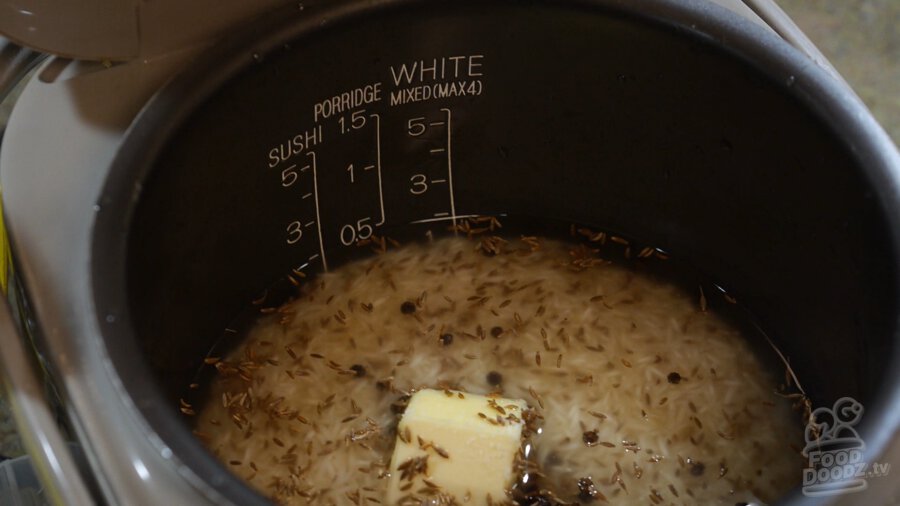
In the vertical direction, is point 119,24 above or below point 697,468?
above

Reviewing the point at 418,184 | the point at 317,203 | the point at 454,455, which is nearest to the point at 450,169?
the point at 418,184

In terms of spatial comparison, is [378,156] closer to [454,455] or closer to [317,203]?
[317,203]

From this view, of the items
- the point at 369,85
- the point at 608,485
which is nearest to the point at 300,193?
the point at 369,85

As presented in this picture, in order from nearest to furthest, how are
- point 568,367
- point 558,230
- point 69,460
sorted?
point 69,460 < point 568,367 < point 558,230

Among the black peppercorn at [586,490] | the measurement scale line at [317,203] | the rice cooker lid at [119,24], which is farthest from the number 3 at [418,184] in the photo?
the black peppercorn at [586,490]

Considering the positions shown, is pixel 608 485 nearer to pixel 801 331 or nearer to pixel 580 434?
pixel 580 434

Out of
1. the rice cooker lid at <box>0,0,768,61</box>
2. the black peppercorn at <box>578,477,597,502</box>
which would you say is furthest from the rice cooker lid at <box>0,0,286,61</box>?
the black peppercorn at <box>578,477,597,502</box>

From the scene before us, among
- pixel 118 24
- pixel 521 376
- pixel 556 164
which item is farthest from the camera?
pixel 556 164
